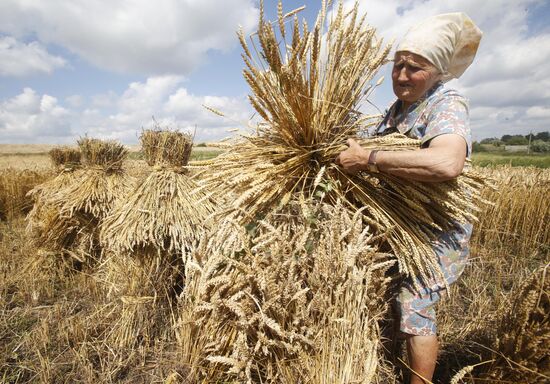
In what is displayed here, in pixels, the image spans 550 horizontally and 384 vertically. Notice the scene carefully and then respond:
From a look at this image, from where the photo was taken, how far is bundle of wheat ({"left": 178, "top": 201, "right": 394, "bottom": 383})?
1304 millimetres

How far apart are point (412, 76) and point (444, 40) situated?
0.20 m

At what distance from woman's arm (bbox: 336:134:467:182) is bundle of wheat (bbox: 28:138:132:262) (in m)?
3.50

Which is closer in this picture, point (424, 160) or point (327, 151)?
point (424, 160)

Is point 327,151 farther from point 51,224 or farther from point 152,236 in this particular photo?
point 51,224

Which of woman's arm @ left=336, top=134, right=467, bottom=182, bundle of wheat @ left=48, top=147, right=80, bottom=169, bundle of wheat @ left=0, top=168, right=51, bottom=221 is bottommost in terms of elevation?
bundle of wheat @ left=0, top=168, right=51, bottom=221

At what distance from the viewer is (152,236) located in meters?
2.85

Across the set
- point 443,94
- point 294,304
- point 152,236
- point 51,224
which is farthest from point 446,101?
point 51,224

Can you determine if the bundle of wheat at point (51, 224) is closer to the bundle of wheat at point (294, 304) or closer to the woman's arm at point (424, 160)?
the bundle of wheat at point (294, 304)

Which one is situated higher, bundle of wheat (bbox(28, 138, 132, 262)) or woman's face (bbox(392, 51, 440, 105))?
woman's face (bbox(392, 51, 440, 105))

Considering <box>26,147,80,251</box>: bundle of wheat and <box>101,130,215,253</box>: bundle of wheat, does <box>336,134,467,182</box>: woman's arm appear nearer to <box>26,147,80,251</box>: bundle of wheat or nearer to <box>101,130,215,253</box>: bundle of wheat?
<box>101,130,215,253</box>: bundle of wheat

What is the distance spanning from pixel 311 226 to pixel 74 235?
4.06m

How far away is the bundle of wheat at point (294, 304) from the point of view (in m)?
1.30

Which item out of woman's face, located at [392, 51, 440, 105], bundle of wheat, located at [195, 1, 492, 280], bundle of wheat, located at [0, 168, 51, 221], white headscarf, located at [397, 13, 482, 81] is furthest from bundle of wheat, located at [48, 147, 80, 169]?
white headscarf, located at [397, 13, 482, 81]

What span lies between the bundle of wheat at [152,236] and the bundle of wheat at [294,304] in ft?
4.31
